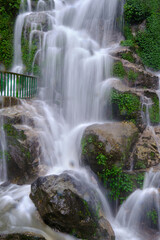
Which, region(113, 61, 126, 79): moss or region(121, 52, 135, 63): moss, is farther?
region(121, 52, 135, 63): moss

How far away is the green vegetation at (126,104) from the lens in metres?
7.28

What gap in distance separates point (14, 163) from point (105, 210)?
10.3 ft

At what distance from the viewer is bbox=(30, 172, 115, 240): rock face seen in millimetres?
4121

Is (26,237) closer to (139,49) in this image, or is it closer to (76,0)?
(139,49)

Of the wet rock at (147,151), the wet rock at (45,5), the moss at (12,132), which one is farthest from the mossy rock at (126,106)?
the wet rock at (45,5)

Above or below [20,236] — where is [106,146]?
above

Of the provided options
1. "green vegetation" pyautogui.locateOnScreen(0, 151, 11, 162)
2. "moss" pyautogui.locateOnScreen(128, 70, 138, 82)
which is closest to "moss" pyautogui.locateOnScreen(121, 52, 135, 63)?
"moss" pyautogui.locateOnScreen(128, 70, 138, 82)

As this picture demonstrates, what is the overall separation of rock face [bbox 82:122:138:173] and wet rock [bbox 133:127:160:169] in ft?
0.90

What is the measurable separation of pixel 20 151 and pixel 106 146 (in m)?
2.75

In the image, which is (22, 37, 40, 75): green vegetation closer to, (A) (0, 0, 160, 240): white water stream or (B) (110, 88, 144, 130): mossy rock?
(A) (0, 0, 160, 240): white water stream

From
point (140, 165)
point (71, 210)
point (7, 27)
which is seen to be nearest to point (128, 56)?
point (140, 165)

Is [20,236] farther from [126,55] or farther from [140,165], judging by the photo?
[126,55]

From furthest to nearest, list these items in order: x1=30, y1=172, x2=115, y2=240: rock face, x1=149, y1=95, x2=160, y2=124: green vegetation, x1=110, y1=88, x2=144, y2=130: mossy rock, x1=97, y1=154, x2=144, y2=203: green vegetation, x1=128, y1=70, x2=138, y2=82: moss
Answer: x1=128, y1=70, x2=138, y2=82: moss
x1=149, y1=95, x2=160, y2=124: green vegetation
x1=110, y1=88, x2=144, y2=130: mossy rock
x1=97, y1=154, x2=144, y2=203: green vegetation
x1=30, y1=172, x2=115, y2=240: rock face

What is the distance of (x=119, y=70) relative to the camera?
8.89 m
